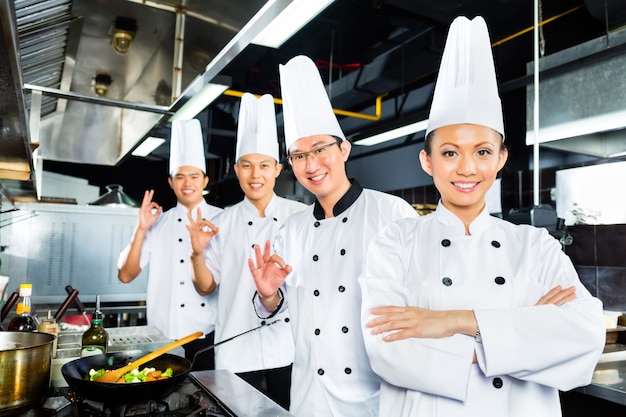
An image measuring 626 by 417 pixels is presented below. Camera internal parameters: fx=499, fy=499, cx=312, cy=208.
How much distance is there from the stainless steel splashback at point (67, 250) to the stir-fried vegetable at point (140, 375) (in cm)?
348

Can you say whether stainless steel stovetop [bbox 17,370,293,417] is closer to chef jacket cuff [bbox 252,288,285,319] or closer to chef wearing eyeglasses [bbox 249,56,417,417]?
chef wearing eyeglasses [bbox 249,56,417,417]

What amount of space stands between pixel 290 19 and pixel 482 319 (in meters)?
1.08

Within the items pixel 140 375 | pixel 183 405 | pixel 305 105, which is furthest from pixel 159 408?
pixel 305 105

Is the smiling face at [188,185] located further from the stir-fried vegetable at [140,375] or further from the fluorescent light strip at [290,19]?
the stir-fried vegetable at [140,375]

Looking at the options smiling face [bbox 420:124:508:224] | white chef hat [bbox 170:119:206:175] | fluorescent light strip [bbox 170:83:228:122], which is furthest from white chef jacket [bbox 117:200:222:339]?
smiling face [bbox 420:124:508:224]

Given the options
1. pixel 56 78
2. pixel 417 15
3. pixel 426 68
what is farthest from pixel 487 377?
pixel 426 68

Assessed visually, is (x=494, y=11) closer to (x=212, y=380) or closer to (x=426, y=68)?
(x=426, y=68)

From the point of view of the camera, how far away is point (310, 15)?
1.61 m

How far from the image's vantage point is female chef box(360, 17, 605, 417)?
1.31 meters

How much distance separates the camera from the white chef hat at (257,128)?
2.85 m

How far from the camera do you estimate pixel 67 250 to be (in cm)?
476

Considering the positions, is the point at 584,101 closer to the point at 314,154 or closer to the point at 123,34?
the point at 314,154

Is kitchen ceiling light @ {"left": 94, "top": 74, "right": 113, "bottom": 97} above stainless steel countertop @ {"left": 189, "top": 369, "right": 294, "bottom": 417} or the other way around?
above

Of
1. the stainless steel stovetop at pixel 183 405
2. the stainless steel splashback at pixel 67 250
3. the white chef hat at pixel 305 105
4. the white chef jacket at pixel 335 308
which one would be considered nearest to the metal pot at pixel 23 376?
the stainless steel stovetop at pixel 183 405
